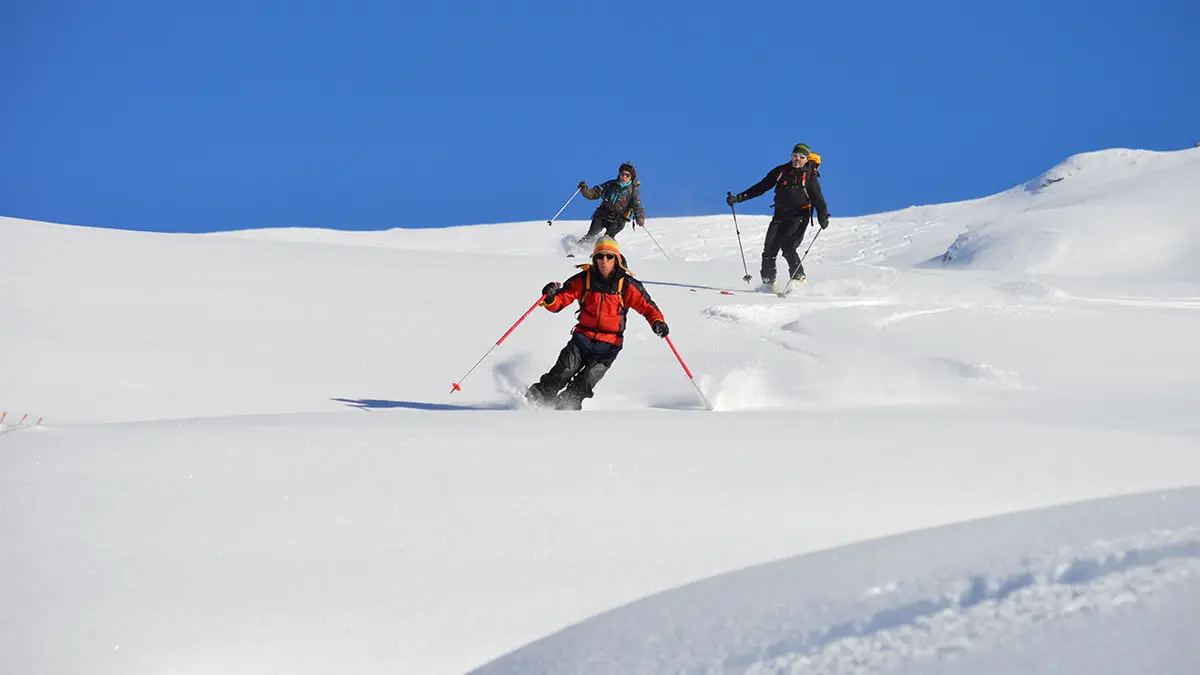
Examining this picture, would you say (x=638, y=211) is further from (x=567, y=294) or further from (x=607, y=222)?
(x=567, y=294)

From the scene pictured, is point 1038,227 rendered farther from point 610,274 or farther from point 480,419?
point 480,419

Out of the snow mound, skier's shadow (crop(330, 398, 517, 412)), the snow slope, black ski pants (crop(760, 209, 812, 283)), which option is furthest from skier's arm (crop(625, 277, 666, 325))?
the snow mound

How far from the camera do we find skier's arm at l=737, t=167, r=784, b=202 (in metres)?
13.9

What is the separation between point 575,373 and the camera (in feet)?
25.2

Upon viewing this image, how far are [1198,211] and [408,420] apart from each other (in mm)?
32588

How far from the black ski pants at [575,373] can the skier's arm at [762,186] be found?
22.5 feet

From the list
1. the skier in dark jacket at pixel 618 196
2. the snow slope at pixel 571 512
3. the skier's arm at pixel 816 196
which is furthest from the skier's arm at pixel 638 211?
the snow slope at pixel 571 512

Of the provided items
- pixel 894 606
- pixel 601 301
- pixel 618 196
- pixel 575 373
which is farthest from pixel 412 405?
pixel 618 196

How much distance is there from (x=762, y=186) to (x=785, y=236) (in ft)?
2.40

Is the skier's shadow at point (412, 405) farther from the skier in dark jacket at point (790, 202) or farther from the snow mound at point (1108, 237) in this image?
the snow mound at point (1108, 237)

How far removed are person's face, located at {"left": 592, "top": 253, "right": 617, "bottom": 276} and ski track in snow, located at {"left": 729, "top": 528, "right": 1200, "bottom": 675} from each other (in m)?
4.37

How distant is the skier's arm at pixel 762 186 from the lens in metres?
13.9

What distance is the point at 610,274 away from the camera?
764cm

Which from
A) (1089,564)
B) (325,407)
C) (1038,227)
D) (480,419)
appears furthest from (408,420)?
(1038,227)
